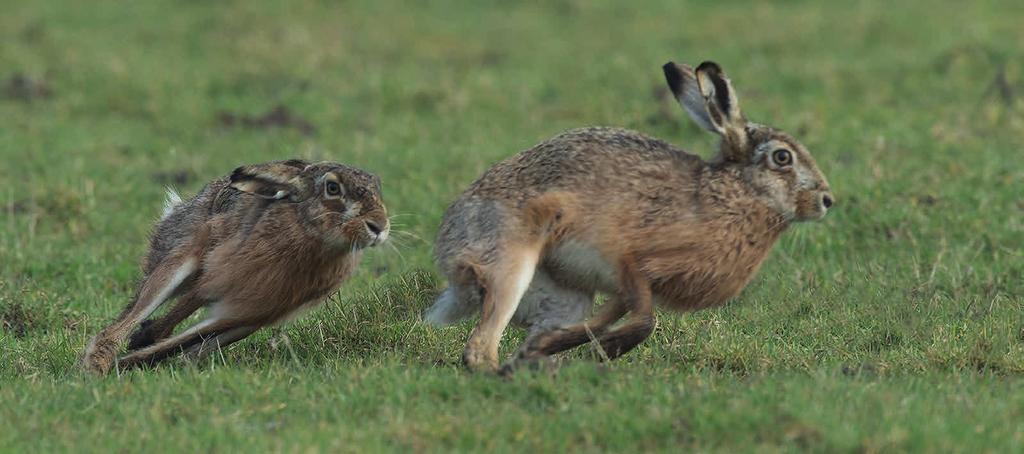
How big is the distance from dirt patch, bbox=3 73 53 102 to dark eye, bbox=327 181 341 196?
27.5 feet

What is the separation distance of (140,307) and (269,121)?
6753 millimetres

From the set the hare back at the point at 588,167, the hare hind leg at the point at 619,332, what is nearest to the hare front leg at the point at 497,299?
the hare hind leg at the point at 619,332

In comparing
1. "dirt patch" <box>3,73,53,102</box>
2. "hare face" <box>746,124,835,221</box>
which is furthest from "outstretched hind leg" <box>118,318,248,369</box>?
"dirt patch" <box>3,73,53,102</box>

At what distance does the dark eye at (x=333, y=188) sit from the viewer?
746 cm

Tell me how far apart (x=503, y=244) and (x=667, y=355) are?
41.0 inches

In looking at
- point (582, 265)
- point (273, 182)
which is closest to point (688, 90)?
point (582, 265)

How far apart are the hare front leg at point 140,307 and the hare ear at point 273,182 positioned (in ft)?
1.73

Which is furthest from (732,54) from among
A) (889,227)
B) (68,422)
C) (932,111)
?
(68,422)

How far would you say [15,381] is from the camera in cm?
702

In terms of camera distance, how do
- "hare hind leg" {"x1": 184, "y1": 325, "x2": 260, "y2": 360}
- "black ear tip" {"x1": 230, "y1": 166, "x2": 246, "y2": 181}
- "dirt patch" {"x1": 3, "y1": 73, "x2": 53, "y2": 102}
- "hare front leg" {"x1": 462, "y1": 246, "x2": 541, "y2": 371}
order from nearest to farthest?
"hare front leg" {"x1": 462, "y1": 246, "x2": 541, "y2": 371} < "black ear tip" {"x1": 230, "y1": 166, "x2": 246, "y2": 181} < "hare hind leg" {"x1": 184, "y1": 325, "x2": 260, "y2": 360} < "dirt patch" {"x1": 3, "y1": 73, "x2": 53, "y2": 102}

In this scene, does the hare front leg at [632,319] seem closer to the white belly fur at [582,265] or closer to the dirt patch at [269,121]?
the white belly fur at [582,265]

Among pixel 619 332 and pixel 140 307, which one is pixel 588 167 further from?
pixel 140 307

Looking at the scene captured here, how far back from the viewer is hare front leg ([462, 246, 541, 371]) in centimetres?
684

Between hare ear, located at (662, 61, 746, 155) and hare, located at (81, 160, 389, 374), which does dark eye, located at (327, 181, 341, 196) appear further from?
hare ear, located at (662, 61, 746, 155)
